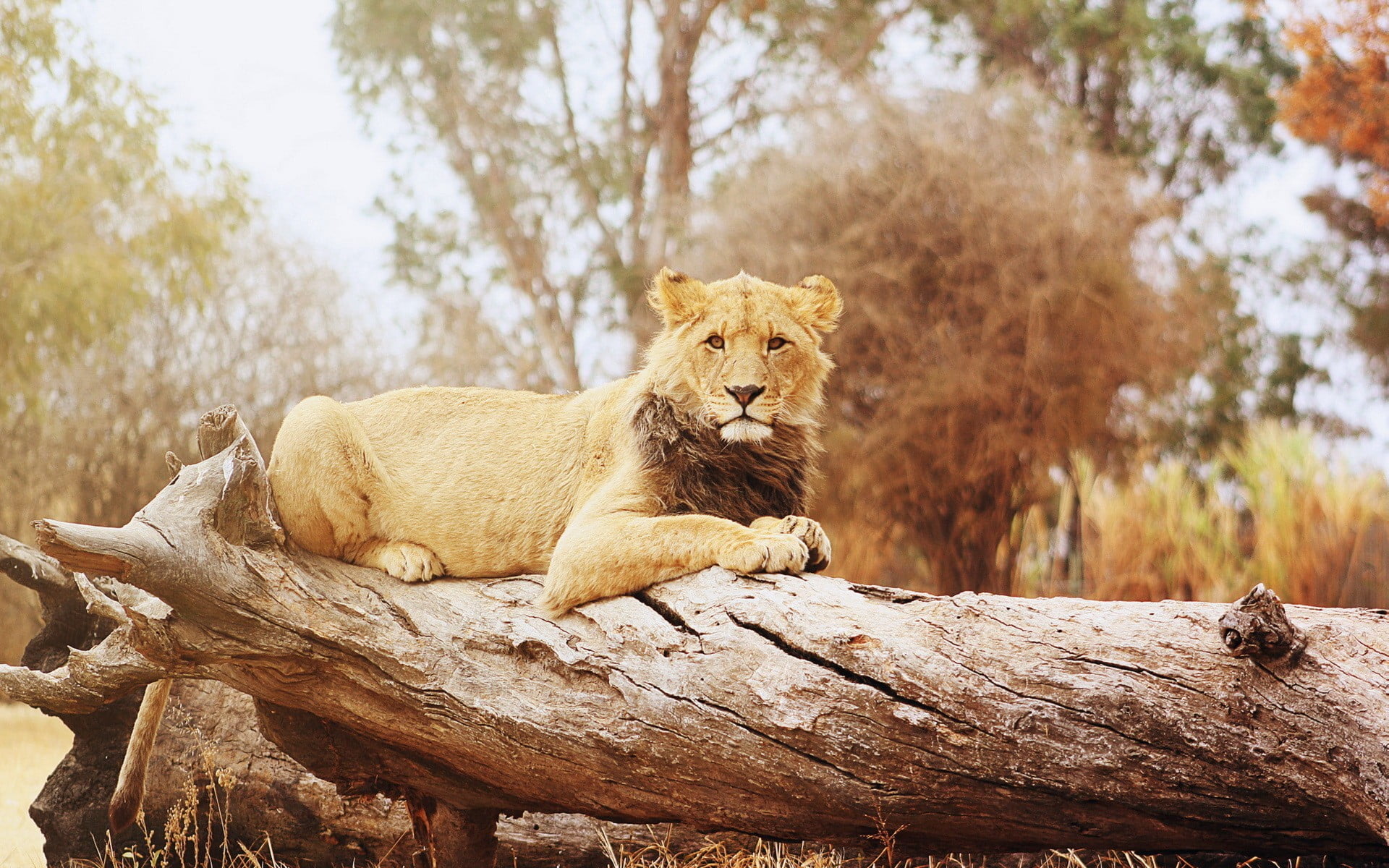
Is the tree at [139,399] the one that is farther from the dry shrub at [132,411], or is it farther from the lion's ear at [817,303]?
the lion's ear at [817,303]

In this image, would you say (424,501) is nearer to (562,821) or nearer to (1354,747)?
(562,821)

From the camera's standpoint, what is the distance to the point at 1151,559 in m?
10.7

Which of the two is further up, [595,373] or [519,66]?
[519,66]

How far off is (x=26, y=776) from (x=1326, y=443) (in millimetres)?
15766

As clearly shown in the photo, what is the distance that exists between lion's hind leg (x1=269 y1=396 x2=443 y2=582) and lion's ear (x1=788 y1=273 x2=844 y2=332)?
1723 mm

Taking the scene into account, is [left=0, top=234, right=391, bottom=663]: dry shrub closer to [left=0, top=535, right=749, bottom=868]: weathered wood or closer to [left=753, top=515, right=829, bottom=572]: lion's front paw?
[left=0, top=535, right=749, bottom=868]: weathered wood

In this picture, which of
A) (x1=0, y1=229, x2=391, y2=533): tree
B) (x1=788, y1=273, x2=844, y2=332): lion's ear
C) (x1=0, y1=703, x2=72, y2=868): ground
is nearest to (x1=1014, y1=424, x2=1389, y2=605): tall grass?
(x1=788, y1=273, x2=844, y2=332): lion's ear

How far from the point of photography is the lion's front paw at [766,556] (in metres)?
3.55

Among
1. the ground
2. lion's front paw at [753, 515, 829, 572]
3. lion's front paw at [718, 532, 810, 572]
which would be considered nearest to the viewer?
lion's front paw at [718, 532, 810, 572]

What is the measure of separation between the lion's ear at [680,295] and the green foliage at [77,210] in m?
8.19

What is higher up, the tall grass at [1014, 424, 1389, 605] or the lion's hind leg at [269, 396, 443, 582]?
the lion's hind leg at [269, 396, 443, 582]

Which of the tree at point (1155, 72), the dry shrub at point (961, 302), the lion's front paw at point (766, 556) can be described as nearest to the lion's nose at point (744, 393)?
the lion's front paw at point (766, 556)

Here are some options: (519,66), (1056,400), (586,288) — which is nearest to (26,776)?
(1056,400)

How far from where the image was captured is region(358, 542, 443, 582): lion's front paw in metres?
4.16
